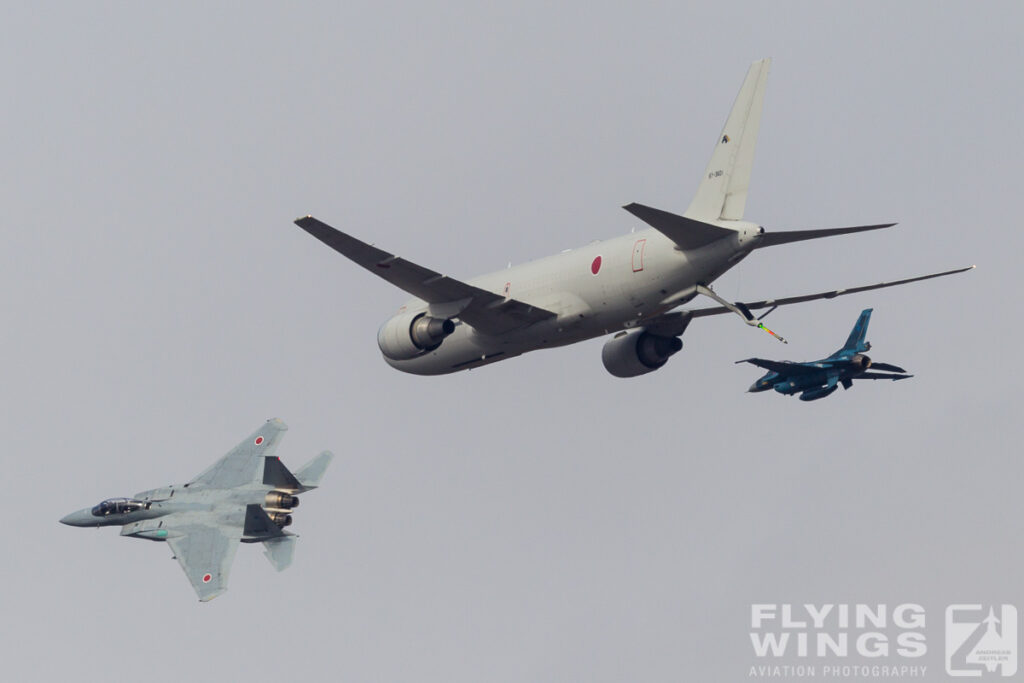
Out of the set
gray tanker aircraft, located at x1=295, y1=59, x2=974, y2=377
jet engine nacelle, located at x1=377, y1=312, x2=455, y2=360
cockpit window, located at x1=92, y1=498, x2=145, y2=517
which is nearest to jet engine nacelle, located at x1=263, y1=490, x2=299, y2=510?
cockpit window, located at x1=92, y1=498, x2=145, y2=517

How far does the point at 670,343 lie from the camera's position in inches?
2154

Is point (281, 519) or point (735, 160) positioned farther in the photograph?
point (281, 519)

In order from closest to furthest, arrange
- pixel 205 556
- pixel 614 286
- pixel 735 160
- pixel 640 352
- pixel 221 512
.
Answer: pixel 735 160, pixel 614 286, pixel 640 352, pixel 205 556, pixel 221 512

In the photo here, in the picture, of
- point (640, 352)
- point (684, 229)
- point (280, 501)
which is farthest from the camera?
point (280, 501)

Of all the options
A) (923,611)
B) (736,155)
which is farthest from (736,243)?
(923,611)

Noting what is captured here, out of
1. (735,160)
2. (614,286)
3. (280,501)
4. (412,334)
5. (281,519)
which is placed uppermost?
(735,160)

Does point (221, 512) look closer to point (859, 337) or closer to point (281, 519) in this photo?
point (281, 519)

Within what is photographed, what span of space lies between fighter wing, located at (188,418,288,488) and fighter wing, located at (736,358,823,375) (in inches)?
998

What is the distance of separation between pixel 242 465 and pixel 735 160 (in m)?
33.4

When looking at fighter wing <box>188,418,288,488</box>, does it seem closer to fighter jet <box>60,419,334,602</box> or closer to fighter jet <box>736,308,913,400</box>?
fighter jet <box>60,419,334,602</box>

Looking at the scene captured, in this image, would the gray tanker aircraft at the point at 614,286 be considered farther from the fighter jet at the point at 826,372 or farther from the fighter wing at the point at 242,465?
the fighter wing at the point at 242,465

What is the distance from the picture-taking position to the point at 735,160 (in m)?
47.1

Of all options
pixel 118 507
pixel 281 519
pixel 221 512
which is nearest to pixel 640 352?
pixel 281 519

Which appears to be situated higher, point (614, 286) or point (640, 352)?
point (640, 352)
